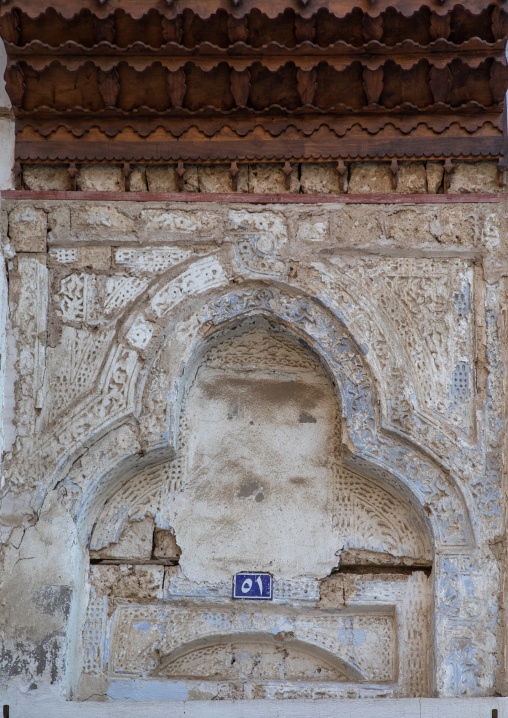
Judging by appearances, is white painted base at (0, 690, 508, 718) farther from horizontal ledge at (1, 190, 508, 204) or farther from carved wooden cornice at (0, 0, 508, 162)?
carved wooden cornice at (0, 0, 508, 162)

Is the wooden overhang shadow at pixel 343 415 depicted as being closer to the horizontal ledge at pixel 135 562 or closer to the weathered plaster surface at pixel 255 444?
the weathered plaster surface at pixel 255 444

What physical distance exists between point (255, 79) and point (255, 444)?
164 centimetres

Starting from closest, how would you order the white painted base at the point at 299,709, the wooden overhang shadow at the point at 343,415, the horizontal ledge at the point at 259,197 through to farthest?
the white painted base at the point at 299,709, the wooden overhang shadow at the point at 343,415, the horizontal ledge at the point at 259,197

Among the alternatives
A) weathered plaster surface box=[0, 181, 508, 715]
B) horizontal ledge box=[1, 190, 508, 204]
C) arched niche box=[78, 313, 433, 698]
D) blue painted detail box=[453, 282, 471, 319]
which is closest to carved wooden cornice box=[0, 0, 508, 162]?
horizontal ledge box=[1, 190, 508, 204]

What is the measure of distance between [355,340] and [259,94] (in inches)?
47.0

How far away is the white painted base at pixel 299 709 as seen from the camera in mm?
3795

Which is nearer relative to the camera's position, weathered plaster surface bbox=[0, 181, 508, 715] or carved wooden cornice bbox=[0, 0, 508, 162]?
weathered plaster surface bbox=[0, 181, 508, 715]

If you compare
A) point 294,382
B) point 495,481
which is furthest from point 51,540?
point 495,481

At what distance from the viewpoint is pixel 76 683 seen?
160 inches

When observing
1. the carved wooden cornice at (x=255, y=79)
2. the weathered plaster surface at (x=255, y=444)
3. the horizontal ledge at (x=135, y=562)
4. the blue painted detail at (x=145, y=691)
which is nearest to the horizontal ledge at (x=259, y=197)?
the weathered plaster surface at (x=255, y=444)

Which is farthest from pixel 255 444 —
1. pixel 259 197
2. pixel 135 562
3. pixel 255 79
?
pixel 255 79

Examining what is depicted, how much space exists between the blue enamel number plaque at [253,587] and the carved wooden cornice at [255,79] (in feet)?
6.12

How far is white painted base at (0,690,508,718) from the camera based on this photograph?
3.79 meters

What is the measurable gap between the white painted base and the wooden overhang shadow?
2.02 ft
